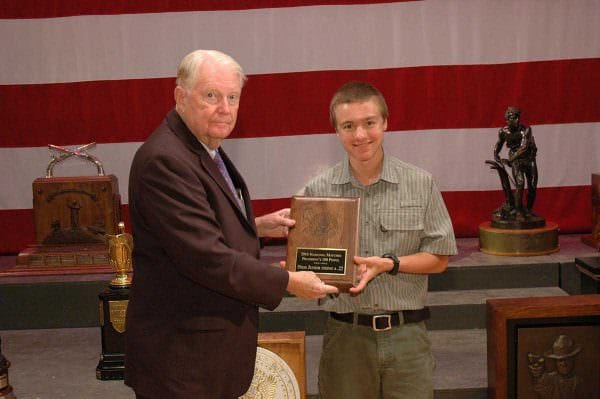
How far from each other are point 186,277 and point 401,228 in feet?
2.32

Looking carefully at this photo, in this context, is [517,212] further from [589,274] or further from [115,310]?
[115,310]

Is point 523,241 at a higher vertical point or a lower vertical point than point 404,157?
lower

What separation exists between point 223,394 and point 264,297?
27 centimetres

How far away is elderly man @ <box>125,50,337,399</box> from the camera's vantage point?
1856mm

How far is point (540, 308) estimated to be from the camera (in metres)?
2.98

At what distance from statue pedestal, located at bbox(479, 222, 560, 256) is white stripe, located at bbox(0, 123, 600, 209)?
0.63 meters

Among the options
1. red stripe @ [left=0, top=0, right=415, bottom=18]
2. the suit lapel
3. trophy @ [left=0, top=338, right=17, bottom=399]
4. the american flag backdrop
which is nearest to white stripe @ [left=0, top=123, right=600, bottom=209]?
the american flag backdrop

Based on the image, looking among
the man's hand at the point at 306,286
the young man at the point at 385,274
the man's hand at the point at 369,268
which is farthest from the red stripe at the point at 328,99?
the man's hand at the point at 306,286

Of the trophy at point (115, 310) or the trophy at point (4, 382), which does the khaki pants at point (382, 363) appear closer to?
the trophy at point (4, 382)

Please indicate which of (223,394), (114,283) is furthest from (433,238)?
(114,283)

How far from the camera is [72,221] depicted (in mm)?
4836

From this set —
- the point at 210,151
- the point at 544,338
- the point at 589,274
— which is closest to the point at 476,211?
the point at 589,274

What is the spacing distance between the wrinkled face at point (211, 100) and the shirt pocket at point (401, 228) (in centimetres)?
60

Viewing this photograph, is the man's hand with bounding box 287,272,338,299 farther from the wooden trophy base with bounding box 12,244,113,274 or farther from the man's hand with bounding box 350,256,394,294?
the wooden trophy base with bounding box 12,244,113,274
